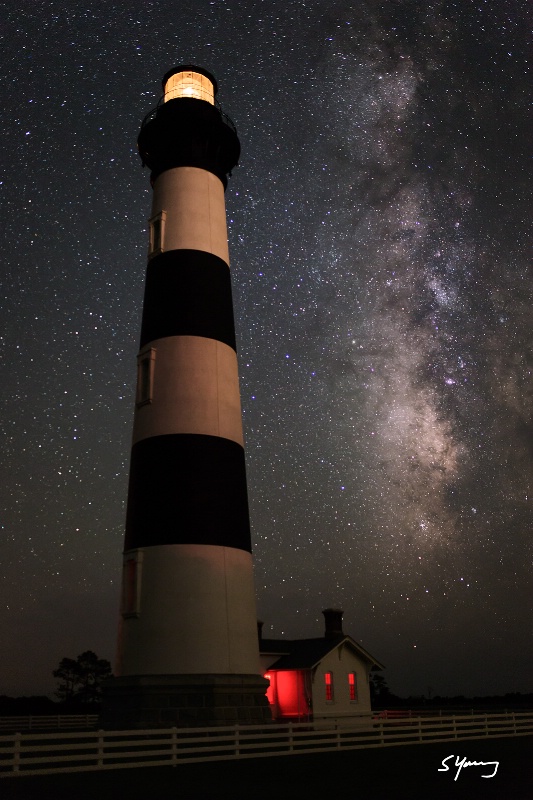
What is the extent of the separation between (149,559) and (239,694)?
419 centimetres

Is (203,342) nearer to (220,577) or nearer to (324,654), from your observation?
(220,577)

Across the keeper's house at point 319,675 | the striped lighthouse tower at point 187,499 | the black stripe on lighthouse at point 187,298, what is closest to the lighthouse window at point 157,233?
the striped lighthouse tower at point 187,499

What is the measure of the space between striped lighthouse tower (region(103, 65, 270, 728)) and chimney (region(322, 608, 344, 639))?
1327cm

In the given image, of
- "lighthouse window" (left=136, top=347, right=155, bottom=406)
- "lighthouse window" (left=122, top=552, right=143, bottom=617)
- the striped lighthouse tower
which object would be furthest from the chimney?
"lighthouse window" (left=136, top=347, right=155, bottom=406)

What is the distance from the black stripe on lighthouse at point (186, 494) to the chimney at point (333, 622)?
1381cm

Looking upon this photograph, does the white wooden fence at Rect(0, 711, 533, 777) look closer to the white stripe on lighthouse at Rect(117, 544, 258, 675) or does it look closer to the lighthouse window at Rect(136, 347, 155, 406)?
the white stripe on lighthouse at Rect(117, 544, 258, 675)

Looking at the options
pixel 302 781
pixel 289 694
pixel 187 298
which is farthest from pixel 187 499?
pixel 289 694

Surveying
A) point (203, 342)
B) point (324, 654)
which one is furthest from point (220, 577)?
point (324, 654)

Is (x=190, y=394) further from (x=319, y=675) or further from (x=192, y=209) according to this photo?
(x=319, y=675)

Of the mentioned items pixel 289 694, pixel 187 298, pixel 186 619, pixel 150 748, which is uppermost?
pixel 187 298

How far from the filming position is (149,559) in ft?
64.6

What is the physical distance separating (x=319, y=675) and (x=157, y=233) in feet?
61.3

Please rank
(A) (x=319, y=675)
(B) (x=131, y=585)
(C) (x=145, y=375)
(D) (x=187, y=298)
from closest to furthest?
(B) (x=131, y=585) → (C) (x=145, y=375) → (D) (x=187, y=298) → (A) (x=319, y=675)

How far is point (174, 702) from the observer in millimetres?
18391
